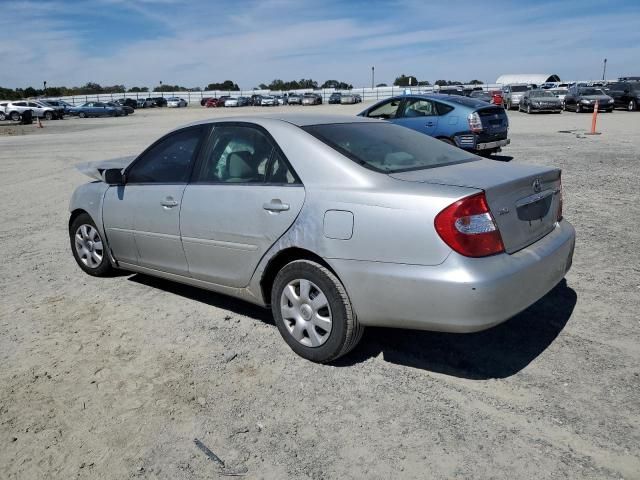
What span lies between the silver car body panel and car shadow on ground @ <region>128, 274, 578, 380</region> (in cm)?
51

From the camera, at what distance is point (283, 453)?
8.82ft

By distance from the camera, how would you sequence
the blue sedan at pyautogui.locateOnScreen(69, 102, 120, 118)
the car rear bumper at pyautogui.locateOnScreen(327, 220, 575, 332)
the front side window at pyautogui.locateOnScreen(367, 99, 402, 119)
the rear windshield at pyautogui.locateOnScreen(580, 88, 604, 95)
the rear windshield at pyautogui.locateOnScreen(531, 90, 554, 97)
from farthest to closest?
the blue sedan at pyautogui.locateOnScreen(69, 102, 120, 118) < the rear windshield at pyautogui.locateOnScreen(531, 90, 554, 97) < the rear windshield at pyautogui.locateOnScreen(580, 88, 604, 95) < the front side window at pyautogui.locateOnScreen(367, 99, 402, 119) < the car rear bumper at pyautogui.locateOnScreen(327, 220, 575, 332)

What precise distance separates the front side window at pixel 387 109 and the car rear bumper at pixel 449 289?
30.3 feet

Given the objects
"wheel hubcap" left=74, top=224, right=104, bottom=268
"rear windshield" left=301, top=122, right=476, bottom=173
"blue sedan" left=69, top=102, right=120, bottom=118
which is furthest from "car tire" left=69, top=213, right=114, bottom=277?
"blue sedan" left=69, top=102, right=120, bottom=118

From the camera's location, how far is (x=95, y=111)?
47.3 metres

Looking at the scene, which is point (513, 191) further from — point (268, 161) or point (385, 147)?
point (268, 161)

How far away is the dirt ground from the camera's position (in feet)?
8.59

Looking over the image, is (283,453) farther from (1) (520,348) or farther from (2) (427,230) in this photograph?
(1) (520,348)

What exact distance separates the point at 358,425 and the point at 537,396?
1054 millimetres

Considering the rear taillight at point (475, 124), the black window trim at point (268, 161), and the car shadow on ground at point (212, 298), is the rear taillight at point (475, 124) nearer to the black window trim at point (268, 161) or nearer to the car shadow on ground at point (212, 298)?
the car shadow on ground at point (212, 298)

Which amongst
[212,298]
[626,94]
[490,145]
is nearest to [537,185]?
[212,298]

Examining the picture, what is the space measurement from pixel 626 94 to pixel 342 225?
1321 inches

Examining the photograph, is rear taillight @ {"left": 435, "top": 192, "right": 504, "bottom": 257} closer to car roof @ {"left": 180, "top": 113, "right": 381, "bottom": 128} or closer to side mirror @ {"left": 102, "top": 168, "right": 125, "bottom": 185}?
car roof @ {"left": 180, "top": 113, "right": 381, "bottom": 128}

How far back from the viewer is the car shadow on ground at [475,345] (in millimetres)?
3459
